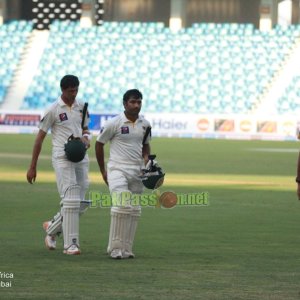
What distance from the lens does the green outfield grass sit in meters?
9.03

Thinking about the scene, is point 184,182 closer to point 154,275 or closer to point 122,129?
point 122,129

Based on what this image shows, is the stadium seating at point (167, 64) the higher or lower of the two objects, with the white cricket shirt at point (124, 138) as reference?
lower

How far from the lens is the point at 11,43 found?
55156 millimetres

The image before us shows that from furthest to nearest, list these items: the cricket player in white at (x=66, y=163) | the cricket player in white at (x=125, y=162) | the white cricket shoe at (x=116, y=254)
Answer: the cricket player in white at (x=66, y=163)
the cricket player in white at (x=125, y=162)
the white cricket shoe at (x=116, y=254)

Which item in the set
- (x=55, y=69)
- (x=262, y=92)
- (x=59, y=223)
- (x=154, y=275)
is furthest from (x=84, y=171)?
(x=55, y=69)

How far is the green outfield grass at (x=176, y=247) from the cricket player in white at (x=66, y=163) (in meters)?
0.25

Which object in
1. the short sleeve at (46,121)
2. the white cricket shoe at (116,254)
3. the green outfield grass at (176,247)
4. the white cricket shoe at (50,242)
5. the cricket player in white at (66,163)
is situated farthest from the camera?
the white cricket shoe at (50,242)

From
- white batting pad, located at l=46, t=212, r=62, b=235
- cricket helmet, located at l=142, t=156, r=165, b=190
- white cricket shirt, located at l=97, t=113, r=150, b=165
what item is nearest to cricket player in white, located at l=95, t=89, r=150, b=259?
white cricket shirt, located at l=97, t=113, r=150, b=165

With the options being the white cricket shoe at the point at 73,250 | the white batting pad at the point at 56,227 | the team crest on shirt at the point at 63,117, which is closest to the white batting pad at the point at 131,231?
the white cricket shoe at the point at 73,250

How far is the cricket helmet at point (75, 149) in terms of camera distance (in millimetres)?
11320

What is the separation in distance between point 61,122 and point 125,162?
0.83m

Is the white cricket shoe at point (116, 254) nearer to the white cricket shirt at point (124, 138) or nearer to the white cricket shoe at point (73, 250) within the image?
the white cricket shoe at point (73, 250)

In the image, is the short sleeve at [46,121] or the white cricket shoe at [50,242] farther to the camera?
the white cricket shoe at [50,242]

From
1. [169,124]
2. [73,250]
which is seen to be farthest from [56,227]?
[169,124]
